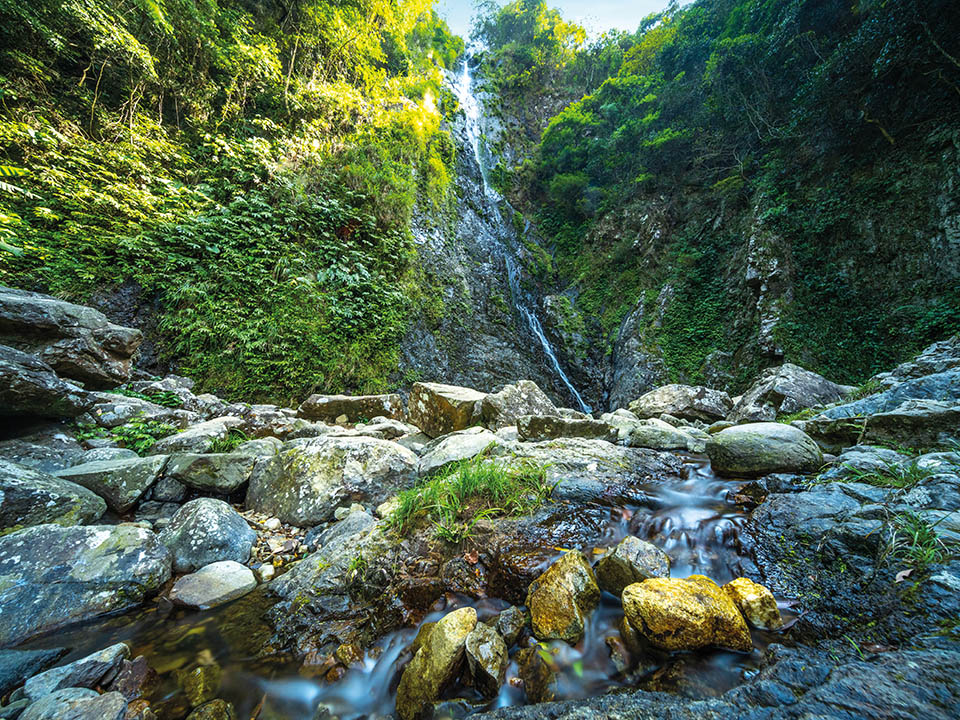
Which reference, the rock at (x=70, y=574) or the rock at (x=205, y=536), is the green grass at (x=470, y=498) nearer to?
the rock at (x=205, y=536)

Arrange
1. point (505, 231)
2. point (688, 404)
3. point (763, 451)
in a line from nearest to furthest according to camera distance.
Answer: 1. point (763, 451)
2. point (688, 404)
3. point (505, 231)

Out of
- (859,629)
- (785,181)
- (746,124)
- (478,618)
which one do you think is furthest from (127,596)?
(746,124)

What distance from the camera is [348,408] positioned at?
6.02 m

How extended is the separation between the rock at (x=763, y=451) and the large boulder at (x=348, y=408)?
5010 mm

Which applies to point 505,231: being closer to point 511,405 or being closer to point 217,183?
point 217,183

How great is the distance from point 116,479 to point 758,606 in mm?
4240

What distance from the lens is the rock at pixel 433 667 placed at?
50.8 inches

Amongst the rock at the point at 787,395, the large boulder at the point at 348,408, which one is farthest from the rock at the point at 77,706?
the rock at the point at 787,395

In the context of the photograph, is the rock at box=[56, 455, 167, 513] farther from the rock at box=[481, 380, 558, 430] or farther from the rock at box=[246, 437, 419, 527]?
the rock at box=[481, 380, 558, 430]

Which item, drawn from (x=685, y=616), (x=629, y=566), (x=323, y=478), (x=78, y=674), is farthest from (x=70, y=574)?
(x=685, y=616)

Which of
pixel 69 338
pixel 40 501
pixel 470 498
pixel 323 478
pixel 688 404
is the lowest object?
pixel 470 498

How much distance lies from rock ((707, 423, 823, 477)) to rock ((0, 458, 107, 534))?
16.4 feet

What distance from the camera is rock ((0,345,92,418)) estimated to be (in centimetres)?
287

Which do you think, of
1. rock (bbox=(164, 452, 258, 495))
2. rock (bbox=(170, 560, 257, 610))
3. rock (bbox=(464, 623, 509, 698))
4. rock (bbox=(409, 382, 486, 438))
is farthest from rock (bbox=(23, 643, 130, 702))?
rock (bbox=(409, 382, 486, 438))
